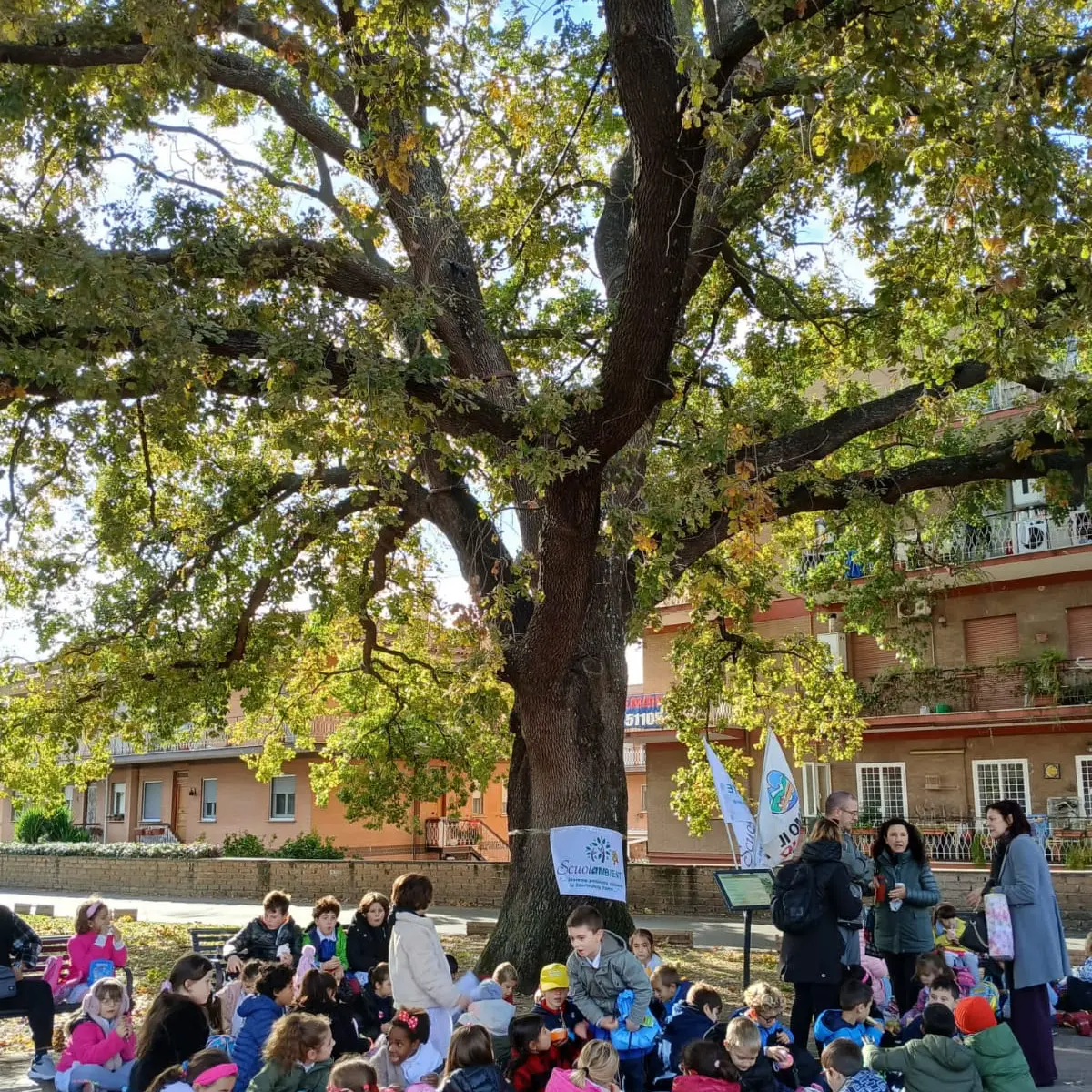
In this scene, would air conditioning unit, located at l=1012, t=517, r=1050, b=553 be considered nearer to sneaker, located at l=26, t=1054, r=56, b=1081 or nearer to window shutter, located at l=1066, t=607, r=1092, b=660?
window shutter, located at l=1066, t=607, r=1092, b=660

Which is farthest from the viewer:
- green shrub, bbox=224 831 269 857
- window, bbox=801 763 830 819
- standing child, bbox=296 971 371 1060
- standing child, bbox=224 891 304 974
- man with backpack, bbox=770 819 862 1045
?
green shrub, bbox=224 831 269 857

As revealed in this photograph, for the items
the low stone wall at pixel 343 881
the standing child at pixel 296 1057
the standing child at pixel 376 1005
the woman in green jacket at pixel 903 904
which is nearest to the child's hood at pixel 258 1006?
the standing child at pixel 376 1005

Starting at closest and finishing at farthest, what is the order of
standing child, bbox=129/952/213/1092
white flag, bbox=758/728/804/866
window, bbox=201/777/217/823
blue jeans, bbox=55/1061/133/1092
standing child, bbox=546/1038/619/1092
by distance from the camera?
standing child, bbox=546/1038/619/1092 < standing child, bbox=129/952/213/1092 < blue jeans, bbox=55/1061/133/1092 < white flag, bbox=758/728/804/866 < window, bbox=201/777/217/823

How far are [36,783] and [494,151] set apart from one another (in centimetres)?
1167

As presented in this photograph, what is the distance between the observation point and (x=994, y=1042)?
247 inches

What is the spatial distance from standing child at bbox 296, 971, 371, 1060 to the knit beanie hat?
3799mm

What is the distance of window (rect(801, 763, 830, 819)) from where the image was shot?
29562 mm

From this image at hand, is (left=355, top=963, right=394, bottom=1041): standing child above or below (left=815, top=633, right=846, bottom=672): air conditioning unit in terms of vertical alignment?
below

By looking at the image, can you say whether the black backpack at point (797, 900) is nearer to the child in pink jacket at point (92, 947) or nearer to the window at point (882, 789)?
the child in pink jacket at point (92, 947)

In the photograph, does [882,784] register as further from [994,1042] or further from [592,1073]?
[592,1073]

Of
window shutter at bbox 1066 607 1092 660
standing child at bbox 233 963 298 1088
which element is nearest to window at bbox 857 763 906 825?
window shutter at bbox 1066 607 1092 660

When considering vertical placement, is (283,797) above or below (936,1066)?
above

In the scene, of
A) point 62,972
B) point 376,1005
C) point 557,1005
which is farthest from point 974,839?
point 62,972

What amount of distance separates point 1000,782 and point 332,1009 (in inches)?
883
